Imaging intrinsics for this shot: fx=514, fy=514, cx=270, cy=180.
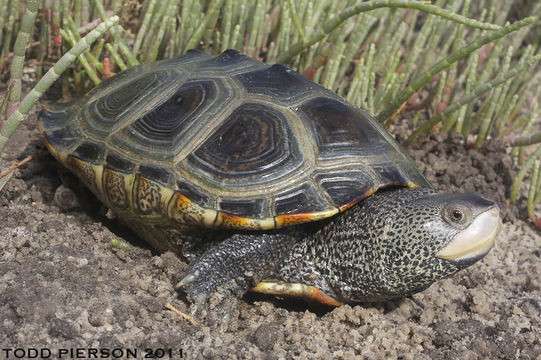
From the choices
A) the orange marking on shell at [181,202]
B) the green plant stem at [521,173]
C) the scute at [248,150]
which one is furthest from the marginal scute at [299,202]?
the green plant stem at [521,173]

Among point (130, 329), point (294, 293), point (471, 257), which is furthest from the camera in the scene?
point (294, 293)

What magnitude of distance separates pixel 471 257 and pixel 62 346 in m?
1.68

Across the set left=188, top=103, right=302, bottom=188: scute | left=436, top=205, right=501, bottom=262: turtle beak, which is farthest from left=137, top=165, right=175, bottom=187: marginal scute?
left=436, top=205, right=501, bottom=262: turtle beak

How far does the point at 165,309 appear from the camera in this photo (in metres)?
2.23

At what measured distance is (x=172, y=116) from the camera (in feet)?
8.70

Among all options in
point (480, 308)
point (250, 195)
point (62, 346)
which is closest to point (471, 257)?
point (480, 308)

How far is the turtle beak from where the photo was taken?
2209 mm

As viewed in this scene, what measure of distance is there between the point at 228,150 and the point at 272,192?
0.32m

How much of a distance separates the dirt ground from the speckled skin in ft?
0.52

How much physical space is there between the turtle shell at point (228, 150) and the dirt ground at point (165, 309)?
11.2 inches

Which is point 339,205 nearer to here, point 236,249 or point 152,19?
point 236,249

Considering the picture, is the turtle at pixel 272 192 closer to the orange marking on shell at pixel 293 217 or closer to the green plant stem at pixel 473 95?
the orange marking on shell at pixel 293 217

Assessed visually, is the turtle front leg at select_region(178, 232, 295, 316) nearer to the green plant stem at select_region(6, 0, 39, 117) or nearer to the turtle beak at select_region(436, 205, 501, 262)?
the turtle beak at select_region(436, 205, 501, 262)

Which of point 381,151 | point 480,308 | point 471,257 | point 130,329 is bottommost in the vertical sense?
point 480,308
